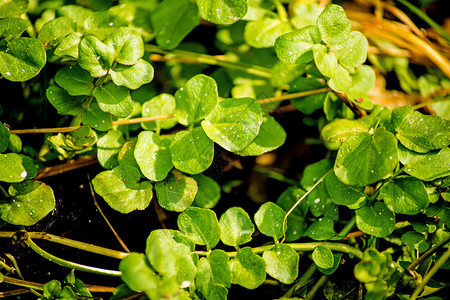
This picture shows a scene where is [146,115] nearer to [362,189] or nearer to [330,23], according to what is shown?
[330,23]

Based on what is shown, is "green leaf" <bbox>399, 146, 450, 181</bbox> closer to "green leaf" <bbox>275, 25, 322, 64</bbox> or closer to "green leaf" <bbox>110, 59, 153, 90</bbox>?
"green leaf" <bbox>275, 25, 322, 64</bbox>

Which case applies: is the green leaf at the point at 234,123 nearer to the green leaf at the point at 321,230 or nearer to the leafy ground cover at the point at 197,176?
the leafy ground cover at the point at 197,176

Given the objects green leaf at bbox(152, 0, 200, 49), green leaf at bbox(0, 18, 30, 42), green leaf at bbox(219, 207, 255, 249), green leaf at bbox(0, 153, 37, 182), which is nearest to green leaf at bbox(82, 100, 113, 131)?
green leaf at bbox(0, 153, 37, 182)

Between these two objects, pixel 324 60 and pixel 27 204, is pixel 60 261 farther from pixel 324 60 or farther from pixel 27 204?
pixel 324 60

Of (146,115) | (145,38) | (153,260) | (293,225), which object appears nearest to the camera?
(153,260)

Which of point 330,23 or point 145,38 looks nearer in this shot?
point 330,23

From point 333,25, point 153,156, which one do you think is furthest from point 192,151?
point 333,25

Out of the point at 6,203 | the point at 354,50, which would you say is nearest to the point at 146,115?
the point at 6,203
